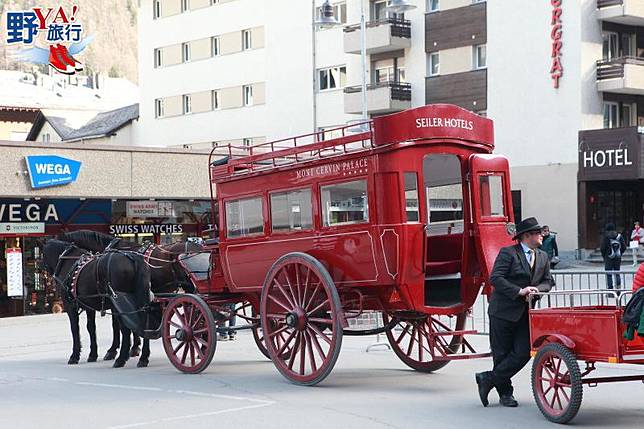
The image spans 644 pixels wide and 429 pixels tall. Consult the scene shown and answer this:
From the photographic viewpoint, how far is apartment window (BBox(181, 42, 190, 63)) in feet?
192

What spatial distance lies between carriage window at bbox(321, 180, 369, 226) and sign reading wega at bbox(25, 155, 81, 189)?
13214mm

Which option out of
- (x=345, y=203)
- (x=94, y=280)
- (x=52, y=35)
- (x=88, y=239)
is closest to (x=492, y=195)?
(x=345, y=203)

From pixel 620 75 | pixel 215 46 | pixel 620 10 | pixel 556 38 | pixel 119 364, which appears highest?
pixel 215 46

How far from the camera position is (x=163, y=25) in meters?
59.7

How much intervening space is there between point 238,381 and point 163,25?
48.1m

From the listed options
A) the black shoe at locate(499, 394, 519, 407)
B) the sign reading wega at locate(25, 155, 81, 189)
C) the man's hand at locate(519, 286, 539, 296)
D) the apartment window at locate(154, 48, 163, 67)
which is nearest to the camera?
the man's hand at locate(519, 286, 539, 296)

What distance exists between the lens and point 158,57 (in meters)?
60.3

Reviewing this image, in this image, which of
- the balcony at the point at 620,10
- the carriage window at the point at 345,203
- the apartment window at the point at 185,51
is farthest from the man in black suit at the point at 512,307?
the apartment window at the point at 185,51

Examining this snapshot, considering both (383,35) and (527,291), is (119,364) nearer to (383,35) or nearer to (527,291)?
(527,291)

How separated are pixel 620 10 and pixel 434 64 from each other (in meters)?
8.71

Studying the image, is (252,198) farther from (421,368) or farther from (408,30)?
(408,30)

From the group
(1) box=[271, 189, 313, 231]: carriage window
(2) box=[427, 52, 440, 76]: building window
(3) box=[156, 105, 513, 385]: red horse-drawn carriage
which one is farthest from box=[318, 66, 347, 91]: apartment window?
(1) box=[271, 189, 313, 231]: carriage window

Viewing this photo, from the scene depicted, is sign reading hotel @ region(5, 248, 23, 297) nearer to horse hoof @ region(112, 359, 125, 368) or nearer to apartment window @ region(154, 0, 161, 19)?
horse hoof @ region(112, 359, 125, 368)

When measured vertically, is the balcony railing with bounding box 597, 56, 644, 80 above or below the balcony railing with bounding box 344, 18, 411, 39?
below
